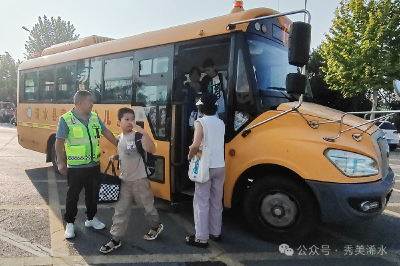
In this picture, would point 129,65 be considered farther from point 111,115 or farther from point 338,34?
point 338,34

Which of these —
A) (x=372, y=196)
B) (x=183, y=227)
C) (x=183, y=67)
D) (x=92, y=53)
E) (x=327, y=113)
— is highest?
(x=92, y=53)

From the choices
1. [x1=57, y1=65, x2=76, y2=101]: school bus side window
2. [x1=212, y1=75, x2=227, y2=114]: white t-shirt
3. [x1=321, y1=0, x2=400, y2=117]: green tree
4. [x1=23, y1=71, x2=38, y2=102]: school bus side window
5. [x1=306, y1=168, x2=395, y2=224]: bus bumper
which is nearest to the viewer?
[x1=306, y1=168, x2=395, y2=224]: bus bumper

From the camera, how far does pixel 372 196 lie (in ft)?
10.7

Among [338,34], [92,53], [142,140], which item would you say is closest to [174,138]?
[142,140]

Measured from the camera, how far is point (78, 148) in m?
3.77

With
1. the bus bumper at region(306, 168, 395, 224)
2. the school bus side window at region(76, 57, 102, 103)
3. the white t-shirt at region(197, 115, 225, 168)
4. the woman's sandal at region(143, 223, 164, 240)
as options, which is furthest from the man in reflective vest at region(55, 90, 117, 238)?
the bus bumper at region(306, 168, 395, 224)

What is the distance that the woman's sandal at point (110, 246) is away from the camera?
3.46 meters

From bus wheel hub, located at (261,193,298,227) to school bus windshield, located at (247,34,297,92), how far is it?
1283 mm

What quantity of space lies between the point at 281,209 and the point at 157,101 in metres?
2.32

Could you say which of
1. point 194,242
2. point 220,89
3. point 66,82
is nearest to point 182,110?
point 220,89

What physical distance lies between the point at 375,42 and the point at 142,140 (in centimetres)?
1839

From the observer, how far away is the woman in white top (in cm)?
346

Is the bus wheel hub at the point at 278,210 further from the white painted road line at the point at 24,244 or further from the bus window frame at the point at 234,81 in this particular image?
the white painted road line at the point at 24,244

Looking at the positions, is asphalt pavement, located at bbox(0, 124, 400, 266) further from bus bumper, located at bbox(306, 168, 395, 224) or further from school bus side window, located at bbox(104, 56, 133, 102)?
school bus side window, located at bbox(104, 56, 133, 102)
